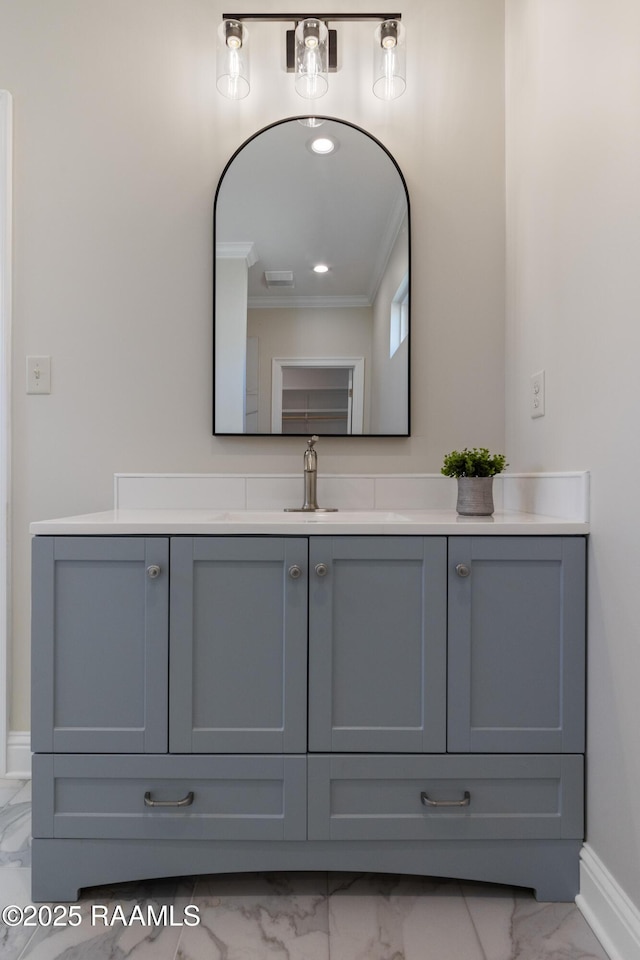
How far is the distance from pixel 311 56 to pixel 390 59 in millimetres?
238

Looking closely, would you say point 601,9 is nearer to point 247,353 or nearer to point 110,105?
point 247,353

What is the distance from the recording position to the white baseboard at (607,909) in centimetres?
103

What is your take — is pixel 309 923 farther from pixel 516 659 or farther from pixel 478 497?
pixel 478 497

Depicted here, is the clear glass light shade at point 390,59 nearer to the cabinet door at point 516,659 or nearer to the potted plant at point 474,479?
the potted plant at point 474,479

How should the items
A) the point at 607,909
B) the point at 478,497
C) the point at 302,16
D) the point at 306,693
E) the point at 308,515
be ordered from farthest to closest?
the point at 302,16 → the point at 308,515 → the point at 478,497 → the point at 306,693 → the point at 607,909

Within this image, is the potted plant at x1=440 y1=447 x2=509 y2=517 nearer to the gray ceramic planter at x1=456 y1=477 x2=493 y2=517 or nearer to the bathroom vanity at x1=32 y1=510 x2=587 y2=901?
the gray ceramic planter at x1=456 y1=477 x2=493 y2=517

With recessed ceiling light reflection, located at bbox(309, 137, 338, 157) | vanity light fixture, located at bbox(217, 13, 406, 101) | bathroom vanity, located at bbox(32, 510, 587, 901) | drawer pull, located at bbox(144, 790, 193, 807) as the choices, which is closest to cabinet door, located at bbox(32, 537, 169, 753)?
bathroom vanity, located at bbox(32, 510, 587, 901)

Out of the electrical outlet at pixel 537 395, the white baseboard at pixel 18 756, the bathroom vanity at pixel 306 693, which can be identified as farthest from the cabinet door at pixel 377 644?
the white baseboard at pixel 18 756

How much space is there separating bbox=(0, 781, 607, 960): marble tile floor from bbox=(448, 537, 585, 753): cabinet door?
1.13ft

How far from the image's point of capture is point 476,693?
3.96 ft

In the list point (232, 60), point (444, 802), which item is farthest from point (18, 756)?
point (232, 60)

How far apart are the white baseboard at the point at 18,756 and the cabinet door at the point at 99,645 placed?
2.11ft

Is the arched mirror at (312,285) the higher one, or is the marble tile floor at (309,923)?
the arched mirror at (312,285)

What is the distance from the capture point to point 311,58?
1.63 m
